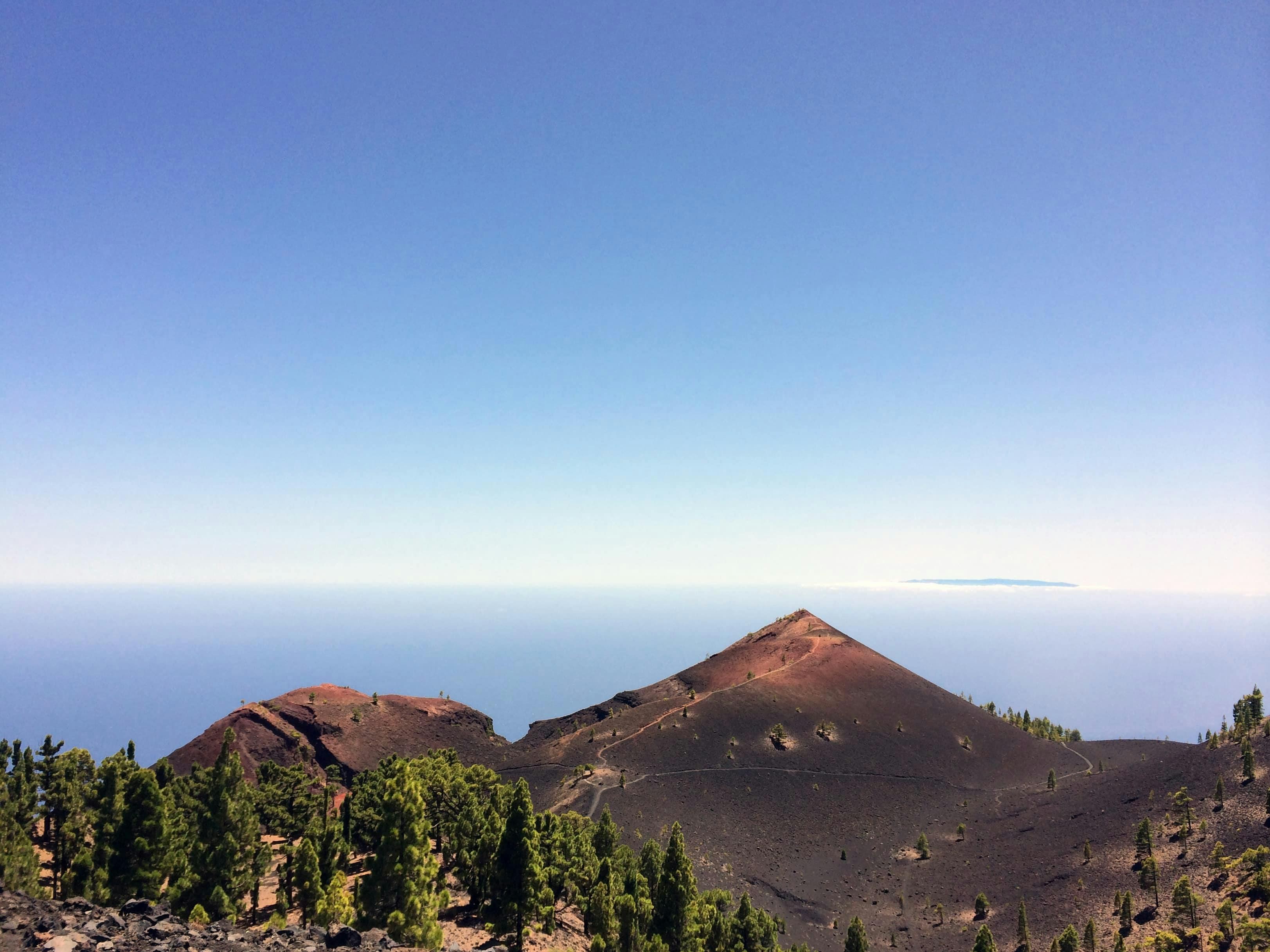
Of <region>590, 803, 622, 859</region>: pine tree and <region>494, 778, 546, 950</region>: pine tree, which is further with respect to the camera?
<region>590, 803, 622, 859</region>: pine tree

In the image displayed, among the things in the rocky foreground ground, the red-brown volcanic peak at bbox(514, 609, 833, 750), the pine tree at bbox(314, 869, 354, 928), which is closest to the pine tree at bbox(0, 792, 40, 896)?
the rocky foreground ground

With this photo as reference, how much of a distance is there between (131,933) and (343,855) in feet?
69.8

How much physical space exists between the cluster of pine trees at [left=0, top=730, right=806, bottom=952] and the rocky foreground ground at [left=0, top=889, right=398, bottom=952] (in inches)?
322

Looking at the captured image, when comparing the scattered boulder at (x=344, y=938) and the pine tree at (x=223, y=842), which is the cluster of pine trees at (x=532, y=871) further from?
the scattered boulder at (x=344, y=938)

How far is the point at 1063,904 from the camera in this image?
5041cm

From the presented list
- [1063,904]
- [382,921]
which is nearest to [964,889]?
[1063,904]

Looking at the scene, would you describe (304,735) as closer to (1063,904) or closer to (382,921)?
(382,921)

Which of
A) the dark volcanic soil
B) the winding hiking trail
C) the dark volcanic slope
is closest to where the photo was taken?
the dark volcanic soil

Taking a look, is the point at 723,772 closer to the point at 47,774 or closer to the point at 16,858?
the point at 47,774

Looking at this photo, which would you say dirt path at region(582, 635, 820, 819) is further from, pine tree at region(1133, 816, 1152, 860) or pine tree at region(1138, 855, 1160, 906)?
pine tree at region(1138, 855, 1160, 906)

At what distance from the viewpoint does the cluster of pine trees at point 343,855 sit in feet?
100

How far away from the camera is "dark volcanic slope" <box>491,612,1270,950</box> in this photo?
179 feet

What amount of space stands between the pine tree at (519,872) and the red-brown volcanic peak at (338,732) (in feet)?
190

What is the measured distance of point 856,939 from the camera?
44.3 m
